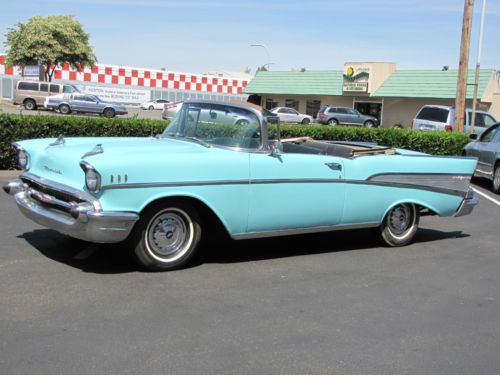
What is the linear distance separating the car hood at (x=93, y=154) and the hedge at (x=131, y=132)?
78.9 inches

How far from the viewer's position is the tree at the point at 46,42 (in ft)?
126

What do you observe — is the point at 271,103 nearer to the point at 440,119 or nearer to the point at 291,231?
the point at 440,119

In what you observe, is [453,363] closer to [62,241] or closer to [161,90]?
[62,241]

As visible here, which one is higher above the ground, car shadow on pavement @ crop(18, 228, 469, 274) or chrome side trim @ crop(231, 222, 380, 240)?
chrome side trim @ crop(231, 222, 380, 240)

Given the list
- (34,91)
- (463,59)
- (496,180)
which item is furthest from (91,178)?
(34,91)

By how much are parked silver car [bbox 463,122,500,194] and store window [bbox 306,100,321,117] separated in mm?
32465

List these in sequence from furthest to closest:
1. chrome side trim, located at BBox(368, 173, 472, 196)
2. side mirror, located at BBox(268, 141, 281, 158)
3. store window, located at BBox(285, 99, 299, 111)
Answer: store window, located at BBox(285, 99, 299, 111) < chrome side trim, located at BBox(368, 173, 472, 196) < side mirror, located at BBox(268, 141, 281, 158)

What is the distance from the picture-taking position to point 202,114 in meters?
5.95

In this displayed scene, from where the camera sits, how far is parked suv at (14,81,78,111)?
3431 cm

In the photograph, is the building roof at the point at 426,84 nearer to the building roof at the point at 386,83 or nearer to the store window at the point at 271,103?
the building roof at the point at 386,83

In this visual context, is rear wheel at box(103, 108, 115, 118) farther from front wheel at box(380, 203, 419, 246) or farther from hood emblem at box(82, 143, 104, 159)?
hood emblem at box(82, 143, 104, 159)

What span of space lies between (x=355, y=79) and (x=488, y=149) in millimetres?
29419

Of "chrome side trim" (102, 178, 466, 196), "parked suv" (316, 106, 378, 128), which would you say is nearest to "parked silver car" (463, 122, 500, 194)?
"chrome side trim" (102, 178, 466, 196)

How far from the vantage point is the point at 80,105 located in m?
33.9
